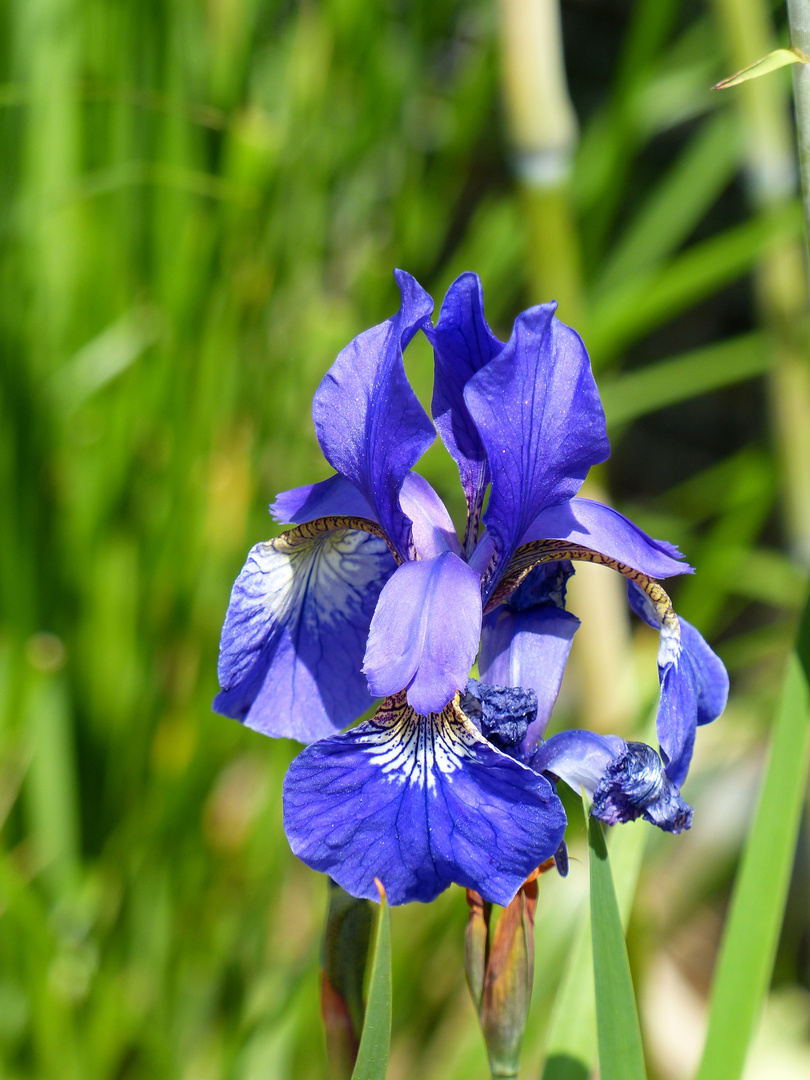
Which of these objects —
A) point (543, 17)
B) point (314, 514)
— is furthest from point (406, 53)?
point (314, 514)

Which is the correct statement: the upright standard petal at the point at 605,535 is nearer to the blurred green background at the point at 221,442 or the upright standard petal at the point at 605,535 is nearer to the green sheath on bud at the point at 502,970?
the green sheath on bud at the point at 502,970

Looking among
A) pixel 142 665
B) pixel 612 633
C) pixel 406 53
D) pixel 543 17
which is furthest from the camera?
pixel 406 53

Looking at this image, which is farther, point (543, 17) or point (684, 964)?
point (684, 964)

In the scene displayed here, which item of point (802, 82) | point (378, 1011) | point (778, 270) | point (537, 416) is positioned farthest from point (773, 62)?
point (778, 270)

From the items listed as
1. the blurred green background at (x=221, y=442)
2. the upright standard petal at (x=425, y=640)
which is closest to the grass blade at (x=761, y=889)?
the upright standard petal at (x=425, y=640)

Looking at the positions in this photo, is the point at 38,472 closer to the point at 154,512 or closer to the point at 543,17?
the point at 154,512

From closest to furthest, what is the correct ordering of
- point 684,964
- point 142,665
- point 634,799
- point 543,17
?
point 634,799, point 543,17, point 142,665, point 684,964

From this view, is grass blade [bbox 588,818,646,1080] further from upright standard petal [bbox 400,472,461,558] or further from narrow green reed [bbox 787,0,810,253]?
narrow green reed [bbox 787,0,810,253]
